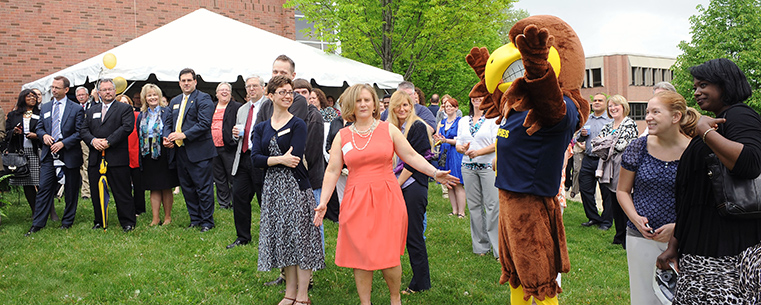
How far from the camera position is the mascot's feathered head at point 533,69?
2.77 meters

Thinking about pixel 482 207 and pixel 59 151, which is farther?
pixel 59 151

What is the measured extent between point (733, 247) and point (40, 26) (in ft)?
65.2

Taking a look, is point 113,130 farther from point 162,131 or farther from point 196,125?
point 196,125

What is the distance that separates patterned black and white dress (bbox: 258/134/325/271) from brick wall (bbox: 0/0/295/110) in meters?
16.2

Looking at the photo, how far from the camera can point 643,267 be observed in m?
3.54

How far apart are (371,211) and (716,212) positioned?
234 cm

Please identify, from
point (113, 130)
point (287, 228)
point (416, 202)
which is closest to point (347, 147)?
point (287, 228)

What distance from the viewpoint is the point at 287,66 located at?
5762 mm

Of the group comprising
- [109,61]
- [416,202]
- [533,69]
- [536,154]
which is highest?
[109,61]

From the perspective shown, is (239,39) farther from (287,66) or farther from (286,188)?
(286,188)

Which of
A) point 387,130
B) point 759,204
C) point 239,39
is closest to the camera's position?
point 759,204

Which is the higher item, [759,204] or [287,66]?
[287,66]

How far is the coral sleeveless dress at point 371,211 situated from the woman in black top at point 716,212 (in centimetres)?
195

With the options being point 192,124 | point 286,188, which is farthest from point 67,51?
point 286,188
